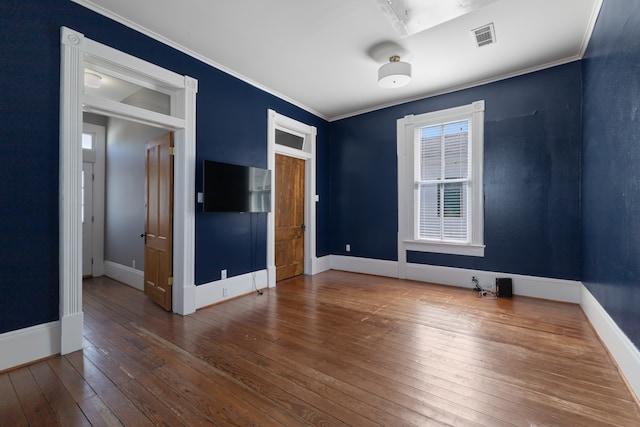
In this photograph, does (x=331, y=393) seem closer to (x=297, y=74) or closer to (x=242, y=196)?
(x=242, y=196)

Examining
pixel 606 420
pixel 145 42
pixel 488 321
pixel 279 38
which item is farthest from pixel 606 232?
pixel 145 42

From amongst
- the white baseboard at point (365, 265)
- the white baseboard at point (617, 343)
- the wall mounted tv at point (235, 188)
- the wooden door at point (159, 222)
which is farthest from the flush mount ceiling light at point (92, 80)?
the white baseboard at point (617, 343)

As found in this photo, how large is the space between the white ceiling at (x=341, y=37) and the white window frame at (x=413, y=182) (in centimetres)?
49

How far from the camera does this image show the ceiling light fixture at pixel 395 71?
348 cm

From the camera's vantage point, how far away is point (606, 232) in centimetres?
250

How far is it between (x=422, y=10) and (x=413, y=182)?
2.81 m

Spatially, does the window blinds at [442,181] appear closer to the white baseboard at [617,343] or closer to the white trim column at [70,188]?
the white baseboard at [617,343]

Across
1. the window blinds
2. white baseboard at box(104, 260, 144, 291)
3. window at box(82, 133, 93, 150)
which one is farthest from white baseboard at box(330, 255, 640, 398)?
window at box(82, 133, 93, 150)

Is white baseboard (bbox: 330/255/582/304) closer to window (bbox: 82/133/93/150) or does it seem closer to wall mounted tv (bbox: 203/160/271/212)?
wall mounted tv (bbox: 203/160/271/212)

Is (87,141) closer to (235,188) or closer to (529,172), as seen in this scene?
(235,188)

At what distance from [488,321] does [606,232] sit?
138 cm

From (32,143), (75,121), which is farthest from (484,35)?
(32,143)

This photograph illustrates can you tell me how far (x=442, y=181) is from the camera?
4641 mm

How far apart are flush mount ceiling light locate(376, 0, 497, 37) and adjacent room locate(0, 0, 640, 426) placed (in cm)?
2
